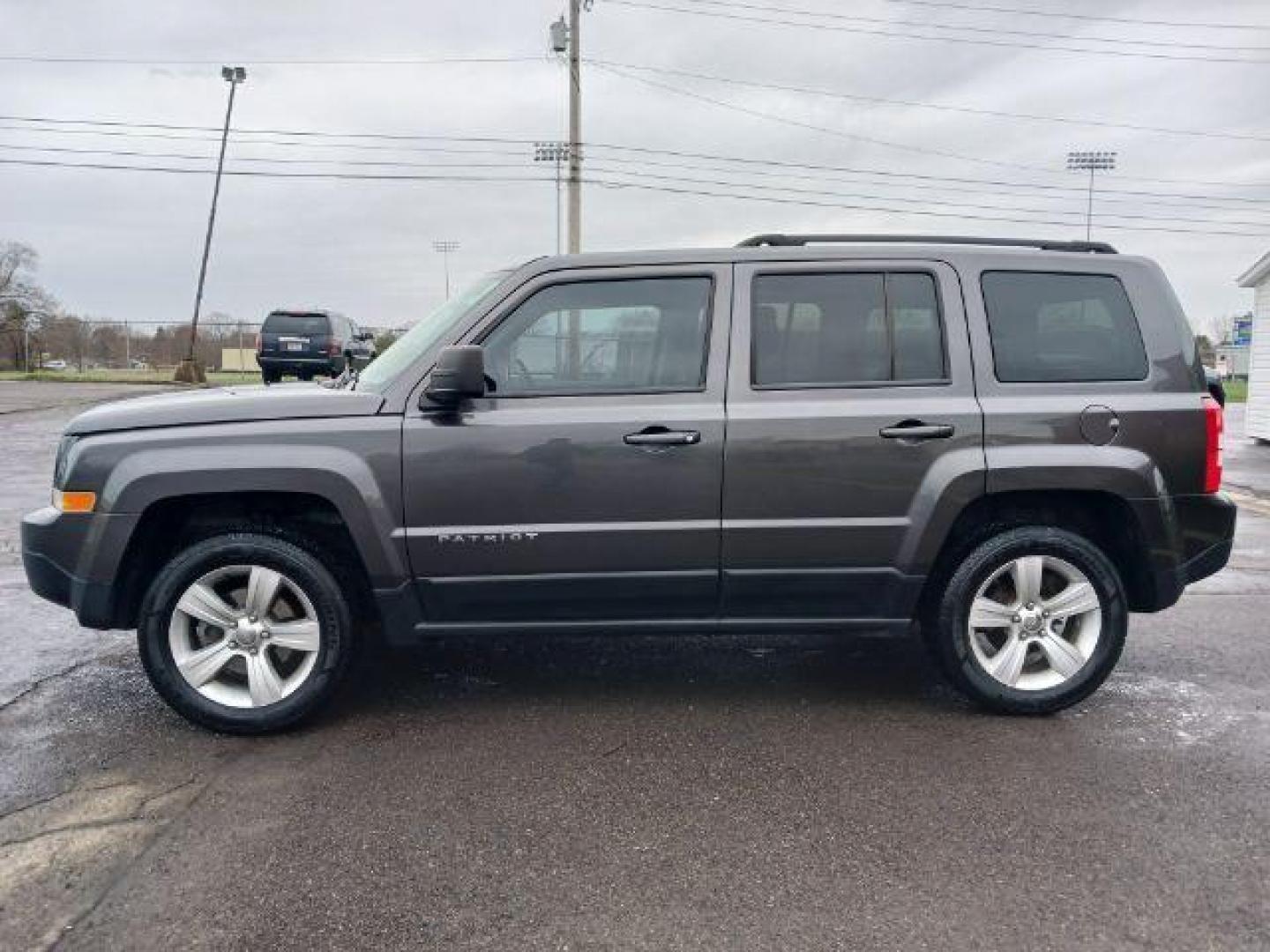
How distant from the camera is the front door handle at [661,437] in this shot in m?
3.73

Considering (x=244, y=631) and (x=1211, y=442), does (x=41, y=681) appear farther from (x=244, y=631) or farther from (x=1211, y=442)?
(x=1211, y=442)

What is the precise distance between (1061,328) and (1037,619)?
124cm

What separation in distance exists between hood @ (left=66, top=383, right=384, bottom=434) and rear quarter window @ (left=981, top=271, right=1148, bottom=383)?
2.59 meters

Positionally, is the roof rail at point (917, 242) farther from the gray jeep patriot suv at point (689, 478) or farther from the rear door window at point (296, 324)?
the rear door window at point (296, 324)

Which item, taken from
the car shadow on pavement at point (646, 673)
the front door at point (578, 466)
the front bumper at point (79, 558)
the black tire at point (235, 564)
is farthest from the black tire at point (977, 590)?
the front bumper at point (79, 558)

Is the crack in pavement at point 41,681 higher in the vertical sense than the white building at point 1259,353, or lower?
lower

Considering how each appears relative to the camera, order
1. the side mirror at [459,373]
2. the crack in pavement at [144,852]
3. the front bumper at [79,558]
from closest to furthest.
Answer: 1. the crack in pavement at [144,852]
2. the side mirror at [459,373]
3. the front bumper at [79,558]

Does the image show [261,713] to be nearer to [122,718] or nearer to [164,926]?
[122,718]

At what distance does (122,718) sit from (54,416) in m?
16.7

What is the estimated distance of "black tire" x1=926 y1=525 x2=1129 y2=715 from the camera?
3951 mm

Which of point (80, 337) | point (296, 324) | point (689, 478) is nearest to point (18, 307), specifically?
point (80, 337)

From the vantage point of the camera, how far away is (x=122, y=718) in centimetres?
397

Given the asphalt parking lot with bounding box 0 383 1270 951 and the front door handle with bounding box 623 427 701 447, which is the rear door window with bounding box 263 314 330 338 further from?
the front door handle with bounding box 623 427 701 447

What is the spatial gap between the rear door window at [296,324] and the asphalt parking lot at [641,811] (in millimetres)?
18213
